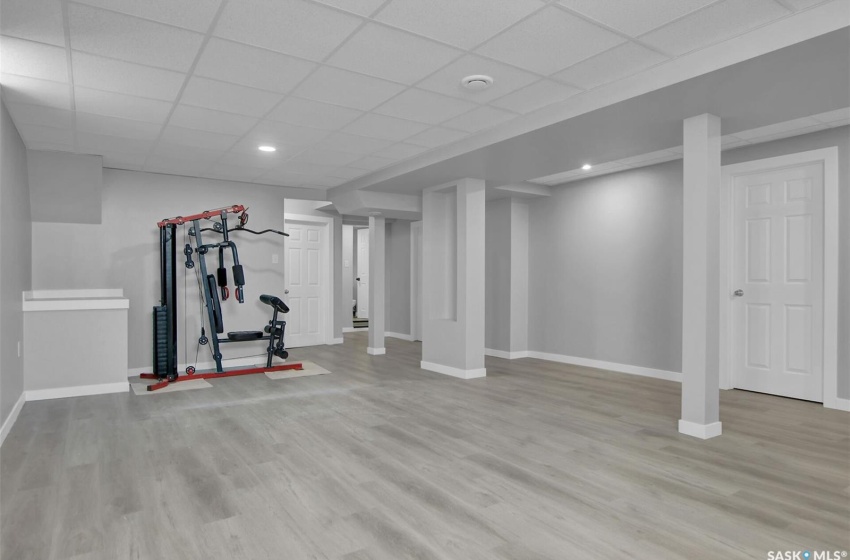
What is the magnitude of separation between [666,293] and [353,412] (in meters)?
3.67

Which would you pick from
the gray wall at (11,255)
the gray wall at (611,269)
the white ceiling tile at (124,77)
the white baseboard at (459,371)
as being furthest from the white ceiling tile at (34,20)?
the gray wall at (611,269)

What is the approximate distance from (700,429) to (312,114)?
143 inches

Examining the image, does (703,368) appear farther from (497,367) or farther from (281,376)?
(281,376)

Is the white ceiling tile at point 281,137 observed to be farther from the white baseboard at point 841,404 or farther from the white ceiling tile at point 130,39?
the white baseboard at point 841,404

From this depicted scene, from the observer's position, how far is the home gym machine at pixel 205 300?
5469 mm

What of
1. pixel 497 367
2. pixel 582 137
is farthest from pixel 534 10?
pixel 497 367

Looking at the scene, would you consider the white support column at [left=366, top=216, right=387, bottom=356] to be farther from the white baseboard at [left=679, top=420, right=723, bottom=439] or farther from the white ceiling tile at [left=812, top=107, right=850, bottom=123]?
the white ceiling tile at [left=812, top=107, right=850, bottom=123]

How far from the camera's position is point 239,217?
604 centimetres

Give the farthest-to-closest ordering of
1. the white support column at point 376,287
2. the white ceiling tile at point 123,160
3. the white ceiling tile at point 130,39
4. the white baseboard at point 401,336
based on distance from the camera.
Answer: the white baseboard at point 401,336 < the white support column at point 376,287 < the white ceiling tile at point 123,160 < the white ceiling tile at point 130,39

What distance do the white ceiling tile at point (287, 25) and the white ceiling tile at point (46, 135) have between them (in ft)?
8.52

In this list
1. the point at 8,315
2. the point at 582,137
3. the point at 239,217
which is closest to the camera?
the point at 8,315

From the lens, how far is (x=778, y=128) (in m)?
4.24

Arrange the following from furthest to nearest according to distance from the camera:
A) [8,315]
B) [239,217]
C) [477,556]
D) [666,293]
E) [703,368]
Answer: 1. [239,217]
2. [666,293]
3. [8,315]
4. [703,368]
5. [477,556]

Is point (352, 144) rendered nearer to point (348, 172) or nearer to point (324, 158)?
point (324, 158)
